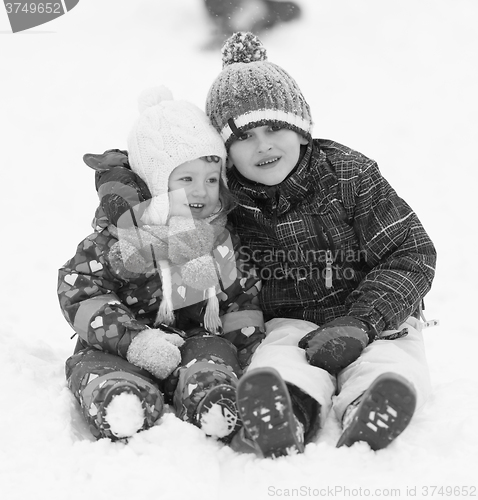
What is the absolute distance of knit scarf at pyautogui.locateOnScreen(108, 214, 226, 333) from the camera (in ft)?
6.07

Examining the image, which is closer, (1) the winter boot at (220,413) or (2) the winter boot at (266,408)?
(2) the winter boot at (266,408)

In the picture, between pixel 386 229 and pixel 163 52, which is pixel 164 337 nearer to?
pixel 386 229

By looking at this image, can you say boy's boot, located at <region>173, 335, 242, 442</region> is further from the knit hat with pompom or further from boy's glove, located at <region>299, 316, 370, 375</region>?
the knit hat with pompom

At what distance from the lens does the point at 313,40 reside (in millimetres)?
6945

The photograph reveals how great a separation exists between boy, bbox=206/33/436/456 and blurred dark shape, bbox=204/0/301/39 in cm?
420

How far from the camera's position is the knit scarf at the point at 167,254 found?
72.9 inches

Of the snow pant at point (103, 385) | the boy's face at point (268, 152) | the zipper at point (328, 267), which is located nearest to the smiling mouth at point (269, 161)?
the boy's face at point (268, 152)

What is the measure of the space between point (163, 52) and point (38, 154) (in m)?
2.32

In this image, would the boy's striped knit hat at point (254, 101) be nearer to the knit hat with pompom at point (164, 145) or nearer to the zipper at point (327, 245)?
the knit hat with pompom at point (164, 145)

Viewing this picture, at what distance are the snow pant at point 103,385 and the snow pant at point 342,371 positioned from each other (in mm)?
319

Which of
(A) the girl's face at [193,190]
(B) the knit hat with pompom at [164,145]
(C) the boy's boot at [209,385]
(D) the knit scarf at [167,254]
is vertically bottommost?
(C) the boy's boot at [209,385]

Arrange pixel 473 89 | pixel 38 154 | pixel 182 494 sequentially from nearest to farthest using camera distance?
pixel 182 494 → pixel 38 154 → pixel 473 89

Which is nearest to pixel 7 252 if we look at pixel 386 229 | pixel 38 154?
Answer: pixel 38 154

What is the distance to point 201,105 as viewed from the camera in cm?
609
